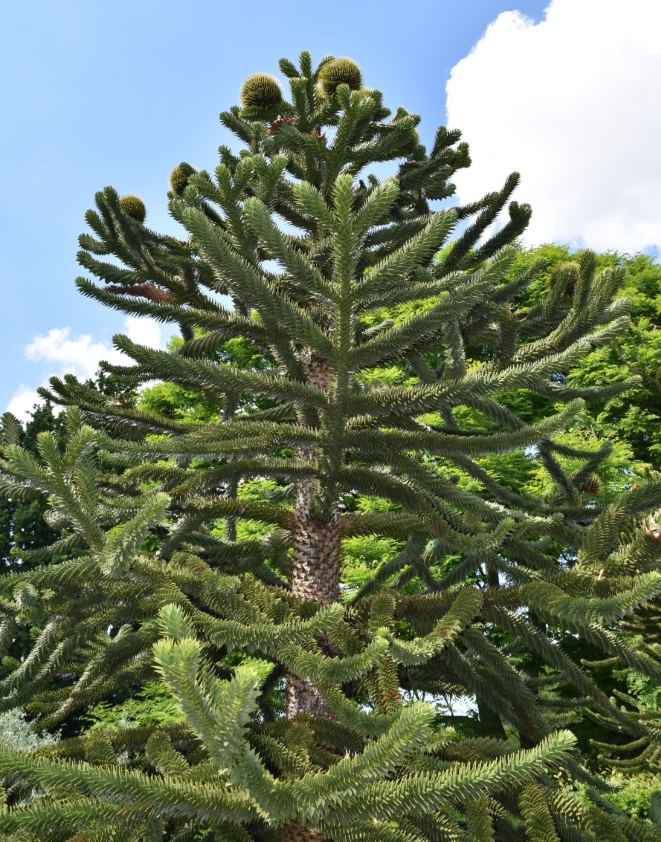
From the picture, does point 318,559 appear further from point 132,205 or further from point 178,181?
point 178,181

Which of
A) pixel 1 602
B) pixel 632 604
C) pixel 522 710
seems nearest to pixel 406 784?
pixel 632 604

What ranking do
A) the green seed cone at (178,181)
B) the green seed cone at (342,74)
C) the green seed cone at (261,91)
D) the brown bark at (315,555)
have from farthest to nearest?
1. the green seed cone at (178,181)
2. the green seed cone at (261,91)
3. the green seed cone at (342,74)
4. the brown bark at (315,555)

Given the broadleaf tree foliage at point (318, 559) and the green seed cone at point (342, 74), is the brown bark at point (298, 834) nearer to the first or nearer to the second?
the broadleaf tree foliage at point (318, 559)

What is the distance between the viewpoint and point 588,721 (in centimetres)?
1217

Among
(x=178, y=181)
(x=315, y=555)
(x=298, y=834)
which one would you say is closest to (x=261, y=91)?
(x=178, y=181)

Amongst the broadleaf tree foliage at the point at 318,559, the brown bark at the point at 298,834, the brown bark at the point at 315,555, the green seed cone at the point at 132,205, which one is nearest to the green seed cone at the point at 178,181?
the green seed cone at the point at 132,205

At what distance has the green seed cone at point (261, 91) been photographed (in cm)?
580

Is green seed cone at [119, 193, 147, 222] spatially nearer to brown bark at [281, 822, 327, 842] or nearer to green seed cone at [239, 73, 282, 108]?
green seed cone at [239, 73, 282, 108]

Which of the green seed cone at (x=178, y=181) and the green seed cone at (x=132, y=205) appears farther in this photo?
the green seed cone at (x=178, y=181)

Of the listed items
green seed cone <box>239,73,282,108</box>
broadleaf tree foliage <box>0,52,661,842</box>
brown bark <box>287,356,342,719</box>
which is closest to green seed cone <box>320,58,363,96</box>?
broadleaf tree foliage <box>0,52,661,842</box>

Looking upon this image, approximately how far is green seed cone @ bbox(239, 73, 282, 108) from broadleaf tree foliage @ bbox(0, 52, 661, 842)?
0.27m

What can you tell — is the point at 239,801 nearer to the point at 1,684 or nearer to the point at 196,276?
the point at 1,684

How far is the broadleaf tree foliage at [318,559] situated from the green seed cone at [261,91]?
0.27m

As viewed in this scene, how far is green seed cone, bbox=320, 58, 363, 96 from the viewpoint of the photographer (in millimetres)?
5641
